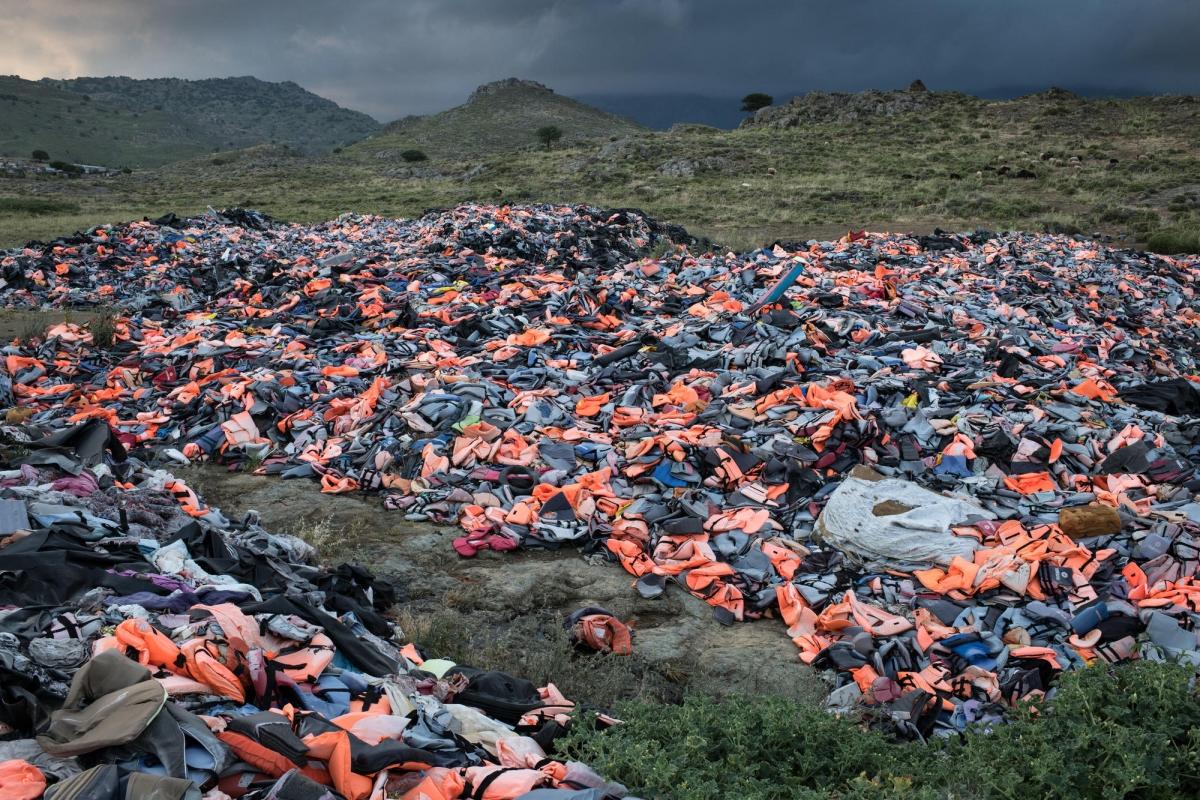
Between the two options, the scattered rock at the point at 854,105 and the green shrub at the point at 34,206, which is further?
the scattered rock at the point at 854,105

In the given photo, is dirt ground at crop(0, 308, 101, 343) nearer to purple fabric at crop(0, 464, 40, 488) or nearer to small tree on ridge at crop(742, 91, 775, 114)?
purple fabric at crop(0, 464, 40, 488)

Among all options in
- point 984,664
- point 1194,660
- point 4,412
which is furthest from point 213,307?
point 1194,660

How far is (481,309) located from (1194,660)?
9.26 metres

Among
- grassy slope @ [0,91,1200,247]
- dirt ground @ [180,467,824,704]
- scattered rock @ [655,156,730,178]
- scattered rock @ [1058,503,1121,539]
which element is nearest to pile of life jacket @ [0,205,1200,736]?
scattered rock @ [1058,503,1121,539]

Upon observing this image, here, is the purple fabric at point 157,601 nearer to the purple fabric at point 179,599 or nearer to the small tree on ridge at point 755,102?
the purple fabric at point 179,599

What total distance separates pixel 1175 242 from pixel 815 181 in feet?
41.9

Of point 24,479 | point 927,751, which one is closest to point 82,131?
point 24,479

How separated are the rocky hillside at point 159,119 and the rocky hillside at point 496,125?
127 ft

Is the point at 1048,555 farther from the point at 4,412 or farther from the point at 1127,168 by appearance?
the point at 1127,168

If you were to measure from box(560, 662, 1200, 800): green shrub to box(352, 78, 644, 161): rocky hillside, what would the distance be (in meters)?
42.7

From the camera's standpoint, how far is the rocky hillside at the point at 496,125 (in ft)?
179

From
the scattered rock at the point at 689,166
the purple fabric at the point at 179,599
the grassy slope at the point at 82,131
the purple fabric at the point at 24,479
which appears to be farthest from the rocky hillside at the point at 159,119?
the purple fabric at the point at 179,599

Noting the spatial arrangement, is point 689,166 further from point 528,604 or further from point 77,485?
point 77,485

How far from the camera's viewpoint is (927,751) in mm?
3627
